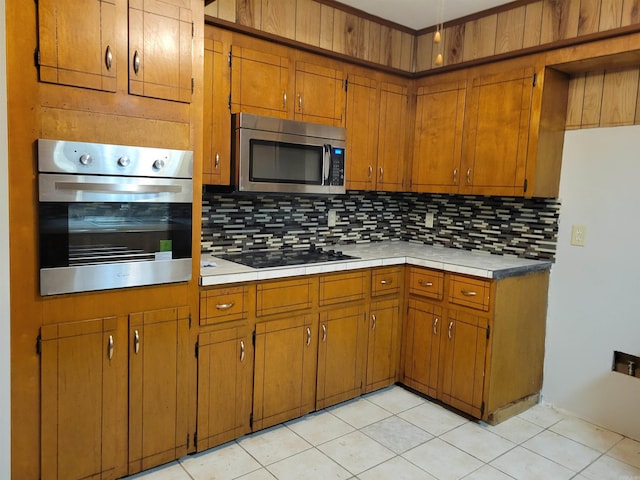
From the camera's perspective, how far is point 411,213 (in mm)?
3867

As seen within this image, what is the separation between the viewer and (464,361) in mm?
2807

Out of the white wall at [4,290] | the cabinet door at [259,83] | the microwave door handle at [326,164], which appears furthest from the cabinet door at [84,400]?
the microwave door handle at [326,164]

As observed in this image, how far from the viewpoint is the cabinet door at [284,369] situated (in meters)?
2.47

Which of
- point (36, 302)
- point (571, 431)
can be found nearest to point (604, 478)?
point (571, 431)

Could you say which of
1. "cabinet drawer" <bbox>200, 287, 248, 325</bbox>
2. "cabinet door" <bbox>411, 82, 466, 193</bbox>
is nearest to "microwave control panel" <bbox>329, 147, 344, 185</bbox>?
"cabinet door" <bbox>411, 82, 466, 193</bbox>

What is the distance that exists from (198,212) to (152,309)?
477mm

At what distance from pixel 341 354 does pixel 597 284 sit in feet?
5.22

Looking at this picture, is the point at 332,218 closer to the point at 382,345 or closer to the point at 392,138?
the point at 392,138

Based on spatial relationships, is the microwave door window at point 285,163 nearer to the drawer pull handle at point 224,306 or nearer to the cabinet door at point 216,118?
the cabinet door at point 216,118

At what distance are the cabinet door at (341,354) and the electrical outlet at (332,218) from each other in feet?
2.62

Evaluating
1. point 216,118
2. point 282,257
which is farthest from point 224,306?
point 216,118

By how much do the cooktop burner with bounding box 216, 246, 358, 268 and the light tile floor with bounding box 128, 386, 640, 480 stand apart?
919 millimetres

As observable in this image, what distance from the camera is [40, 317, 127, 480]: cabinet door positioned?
1.85m

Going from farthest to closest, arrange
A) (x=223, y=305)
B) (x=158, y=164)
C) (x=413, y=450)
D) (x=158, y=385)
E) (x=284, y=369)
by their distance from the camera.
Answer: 1. (x=284, y=369)
2. (x=413, y=450)
3. (x=223, y=305)
4. (x=158, y=385)
5. (x=158, y=164)
